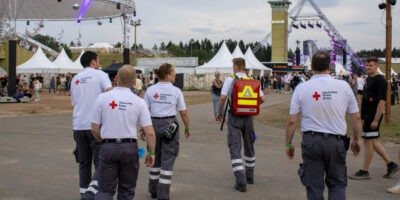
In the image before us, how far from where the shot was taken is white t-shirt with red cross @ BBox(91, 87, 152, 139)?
14.6 feet

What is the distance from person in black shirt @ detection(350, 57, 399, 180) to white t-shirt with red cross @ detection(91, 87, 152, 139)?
4.16m

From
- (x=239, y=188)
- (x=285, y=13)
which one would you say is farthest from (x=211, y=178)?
(x=285, y=13)

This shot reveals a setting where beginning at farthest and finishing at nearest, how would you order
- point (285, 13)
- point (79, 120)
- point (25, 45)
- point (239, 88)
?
point (285, 13), point (25, 45), point (239, 88), point (79, 120)

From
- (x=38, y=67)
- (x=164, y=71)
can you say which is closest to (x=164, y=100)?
(x=164, y=71)

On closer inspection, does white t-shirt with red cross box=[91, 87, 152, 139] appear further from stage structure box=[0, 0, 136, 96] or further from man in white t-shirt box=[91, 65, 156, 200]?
stage structure box=[0, 0, 136, 96]

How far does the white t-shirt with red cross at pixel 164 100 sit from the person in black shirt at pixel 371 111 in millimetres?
3140

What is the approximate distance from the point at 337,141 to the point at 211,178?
10.2ft

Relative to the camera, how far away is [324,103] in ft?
14.7

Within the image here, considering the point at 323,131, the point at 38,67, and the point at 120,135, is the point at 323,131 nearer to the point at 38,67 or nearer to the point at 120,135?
the point at 120,135

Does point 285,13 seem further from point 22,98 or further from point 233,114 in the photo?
point 233,114

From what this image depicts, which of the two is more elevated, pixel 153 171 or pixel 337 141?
pixel 337 141

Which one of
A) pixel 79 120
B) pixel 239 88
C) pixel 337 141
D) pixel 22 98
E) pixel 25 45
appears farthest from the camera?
pixel 25 45

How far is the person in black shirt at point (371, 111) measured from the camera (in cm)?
715

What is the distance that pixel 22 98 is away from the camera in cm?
2577
